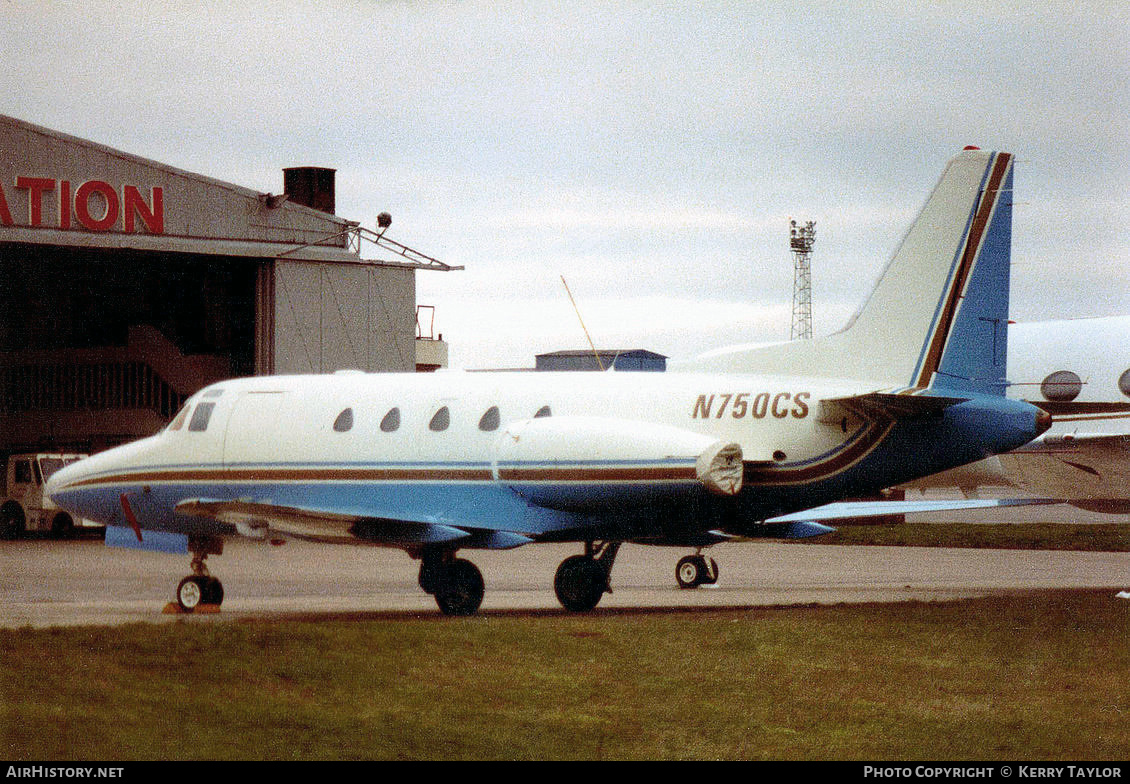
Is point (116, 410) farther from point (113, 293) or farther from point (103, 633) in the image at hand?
point (103, 633)

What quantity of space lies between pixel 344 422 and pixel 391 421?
70 cm

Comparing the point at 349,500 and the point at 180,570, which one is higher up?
the point at 349,500

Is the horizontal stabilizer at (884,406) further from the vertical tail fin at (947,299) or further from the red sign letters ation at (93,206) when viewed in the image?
the red sign letters ation at (93,206)

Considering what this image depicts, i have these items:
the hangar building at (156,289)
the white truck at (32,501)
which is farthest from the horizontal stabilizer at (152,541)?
the white truck at (32,501)

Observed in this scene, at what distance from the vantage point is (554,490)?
1823 cm

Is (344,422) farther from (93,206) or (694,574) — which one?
(93,206)

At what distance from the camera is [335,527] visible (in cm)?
1816

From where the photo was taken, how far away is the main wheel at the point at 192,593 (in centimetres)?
2011

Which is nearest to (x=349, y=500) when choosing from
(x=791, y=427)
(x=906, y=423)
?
(x=791, y=427)

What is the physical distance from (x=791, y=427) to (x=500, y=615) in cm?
453

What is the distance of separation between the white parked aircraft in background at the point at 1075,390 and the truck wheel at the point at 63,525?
2695 cm

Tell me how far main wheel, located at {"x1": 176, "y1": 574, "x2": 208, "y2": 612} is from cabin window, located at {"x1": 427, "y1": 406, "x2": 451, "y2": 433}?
3806mm

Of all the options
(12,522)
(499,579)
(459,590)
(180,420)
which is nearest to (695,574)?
(499,579)

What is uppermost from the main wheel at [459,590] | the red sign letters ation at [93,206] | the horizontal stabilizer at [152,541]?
the red sign letters ation at [93,206]
